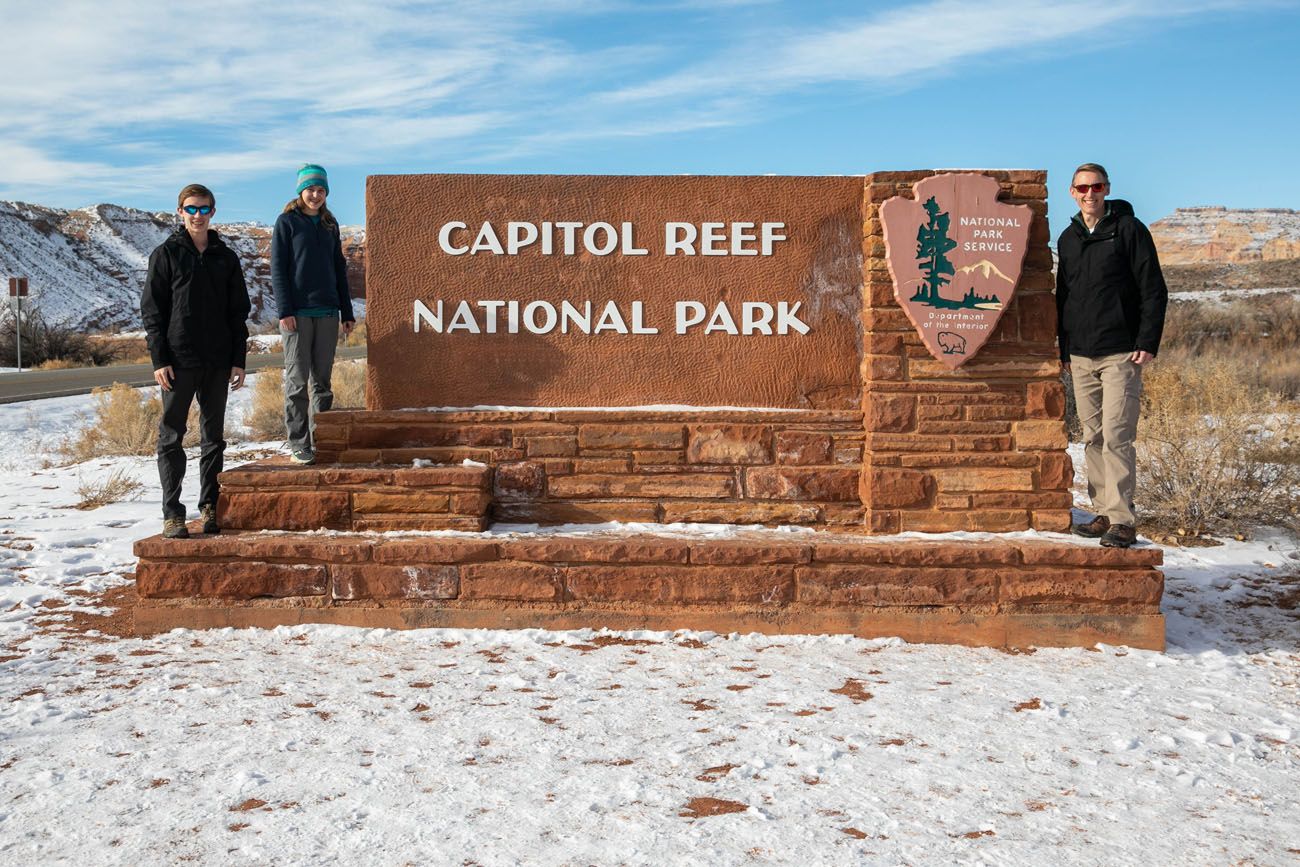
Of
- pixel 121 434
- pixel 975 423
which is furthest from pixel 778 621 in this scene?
pixel 121 434

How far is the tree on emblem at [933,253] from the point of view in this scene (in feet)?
17.6

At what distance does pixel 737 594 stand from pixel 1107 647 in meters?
1.66

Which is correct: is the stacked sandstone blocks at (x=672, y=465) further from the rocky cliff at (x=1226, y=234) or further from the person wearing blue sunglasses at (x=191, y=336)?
the rocky cliff at (x=1226, y=234)

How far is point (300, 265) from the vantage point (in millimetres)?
5992

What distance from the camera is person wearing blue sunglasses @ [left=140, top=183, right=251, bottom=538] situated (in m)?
5.35

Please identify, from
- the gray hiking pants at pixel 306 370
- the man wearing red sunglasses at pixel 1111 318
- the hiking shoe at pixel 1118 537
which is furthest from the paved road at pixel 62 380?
the hiking shoe at pixel 1118 537

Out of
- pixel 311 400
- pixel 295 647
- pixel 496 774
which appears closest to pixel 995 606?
pixel 496 774

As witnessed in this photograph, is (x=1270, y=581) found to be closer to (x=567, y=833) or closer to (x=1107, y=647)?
(x=1107, y=647)

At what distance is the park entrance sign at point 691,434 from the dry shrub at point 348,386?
6.74m

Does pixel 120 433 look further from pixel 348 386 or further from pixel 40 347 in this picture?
pixel 40 347

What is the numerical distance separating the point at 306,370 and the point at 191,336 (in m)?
0.82

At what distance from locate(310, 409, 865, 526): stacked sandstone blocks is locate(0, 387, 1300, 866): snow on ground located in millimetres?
877

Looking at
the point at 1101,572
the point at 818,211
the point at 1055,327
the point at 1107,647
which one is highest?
the point at 818,211

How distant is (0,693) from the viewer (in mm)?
4164
